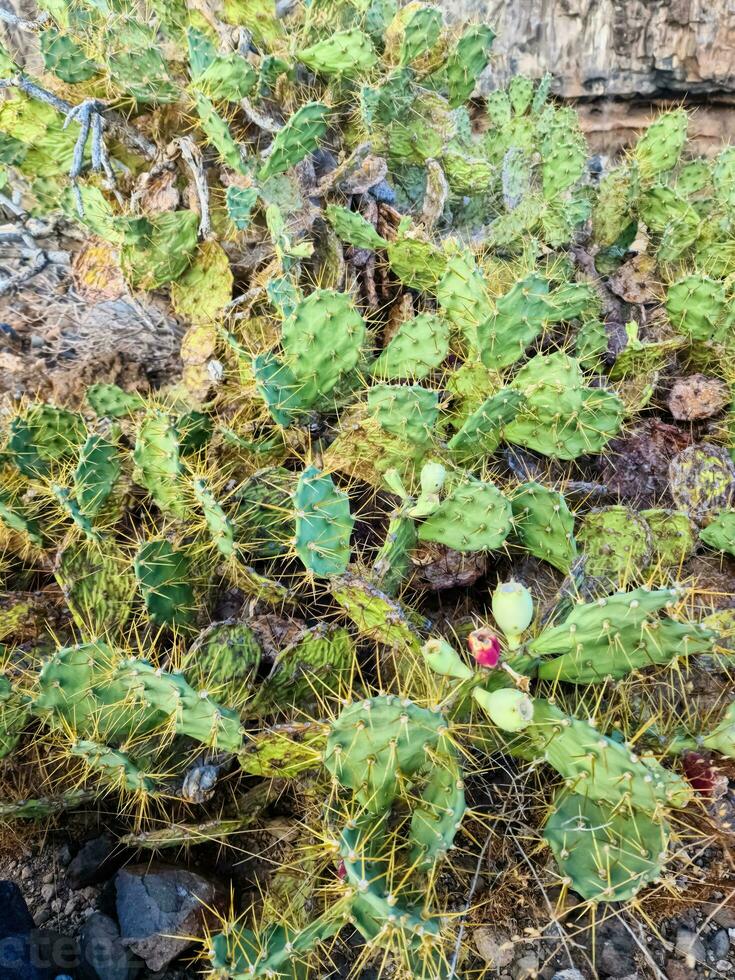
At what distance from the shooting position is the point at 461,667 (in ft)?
5.15

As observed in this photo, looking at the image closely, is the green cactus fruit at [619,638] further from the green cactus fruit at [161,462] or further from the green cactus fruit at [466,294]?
the green cactus fruit at [161,462]

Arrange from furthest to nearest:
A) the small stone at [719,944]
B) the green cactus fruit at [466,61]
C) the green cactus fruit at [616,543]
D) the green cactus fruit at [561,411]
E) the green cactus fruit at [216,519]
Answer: the green cactus fruit at [466,61] < the green cactus fruit at [561,411] < the green cactus fruit at [616,543] < the green cactus fruit at [216,519] < the small stone at [719,944]

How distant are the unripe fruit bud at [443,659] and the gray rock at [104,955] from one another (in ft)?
3.43

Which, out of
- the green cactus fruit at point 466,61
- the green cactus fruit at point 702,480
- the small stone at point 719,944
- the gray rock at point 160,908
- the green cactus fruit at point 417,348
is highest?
the green cactus fruit at point 466,61

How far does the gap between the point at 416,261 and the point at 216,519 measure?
4.30ft

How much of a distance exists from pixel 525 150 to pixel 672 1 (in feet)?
5.73

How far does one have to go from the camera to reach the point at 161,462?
7.16ft

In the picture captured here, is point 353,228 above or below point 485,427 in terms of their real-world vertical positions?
above

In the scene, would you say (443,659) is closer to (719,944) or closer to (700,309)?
(719,944)

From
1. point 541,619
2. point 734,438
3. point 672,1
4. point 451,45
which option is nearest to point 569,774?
point 541,619

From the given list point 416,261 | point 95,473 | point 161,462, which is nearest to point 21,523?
point 95,473

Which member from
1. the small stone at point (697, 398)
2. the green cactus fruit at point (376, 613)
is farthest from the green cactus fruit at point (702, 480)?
the green cactus fruit at point (376, 613)

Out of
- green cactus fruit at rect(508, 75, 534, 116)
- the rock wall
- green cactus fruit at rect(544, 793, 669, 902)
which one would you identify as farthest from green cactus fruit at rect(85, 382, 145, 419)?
the rock wall

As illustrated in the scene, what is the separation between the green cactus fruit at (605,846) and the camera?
1394mm
